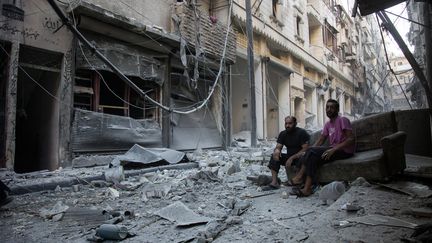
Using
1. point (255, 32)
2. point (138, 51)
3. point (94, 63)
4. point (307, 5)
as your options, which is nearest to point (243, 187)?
point (94, 63)

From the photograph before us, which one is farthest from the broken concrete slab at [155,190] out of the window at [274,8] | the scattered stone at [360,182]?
the window at [274,8]

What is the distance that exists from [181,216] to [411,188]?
2824 millimetres

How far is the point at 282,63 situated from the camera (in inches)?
698

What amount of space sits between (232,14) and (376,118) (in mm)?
9088

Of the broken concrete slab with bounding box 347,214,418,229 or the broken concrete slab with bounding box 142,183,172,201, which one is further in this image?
the broken concrete slab with bounding box 142,183,172,201

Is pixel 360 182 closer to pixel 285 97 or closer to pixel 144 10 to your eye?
pixel 144 10

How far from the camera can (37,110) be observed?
7.87 meters

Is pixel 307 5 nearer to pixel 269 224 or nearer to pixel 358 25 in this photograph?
pixel 358 25

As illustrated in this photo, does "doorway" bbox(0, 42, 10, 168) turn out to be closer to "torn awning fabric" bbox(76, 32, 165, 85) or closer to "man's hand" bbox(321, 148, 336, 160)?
"torn awning fabric" bbox(76, 32, 165, 85)

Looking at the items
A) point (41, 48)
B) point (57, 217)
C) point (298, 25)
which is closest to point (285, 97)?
point (298, 25)

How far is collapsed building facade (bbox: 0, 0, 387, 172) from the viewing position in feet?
22.5

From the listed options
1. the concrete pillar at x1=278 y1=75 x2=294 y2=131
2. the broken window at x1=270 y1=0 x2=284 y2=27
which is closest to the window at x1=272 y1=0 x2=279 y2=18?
the broken window at x1=270 y1=0 x2=284 y2=27

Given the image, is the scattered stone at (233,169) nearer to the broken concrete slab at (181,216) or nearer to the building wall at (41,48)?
the broken concrete slab at (181,216)

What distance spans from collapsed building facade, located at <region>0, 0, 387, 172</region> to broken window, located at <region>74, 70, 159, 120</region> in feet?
0.09
